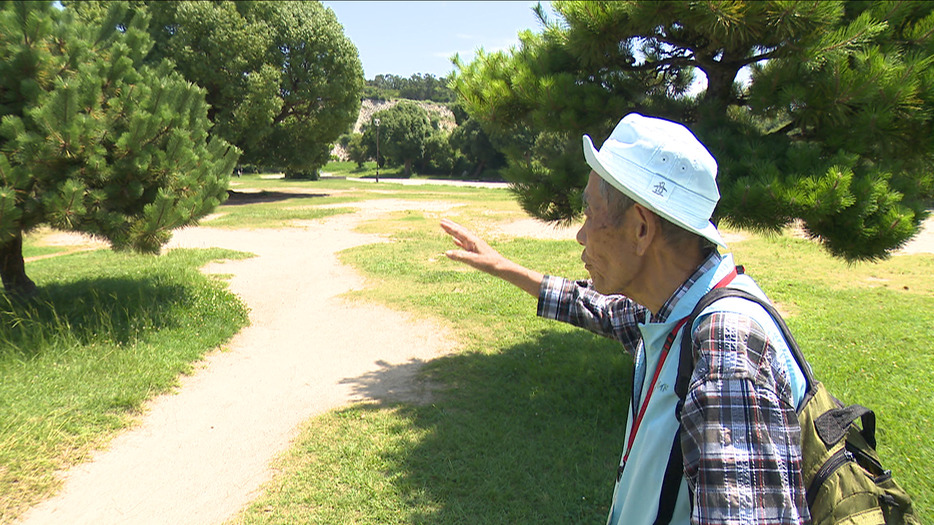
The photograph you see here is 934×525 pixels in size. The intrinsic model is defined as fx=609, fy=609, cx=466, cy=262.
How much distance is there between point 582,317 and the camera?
6.96ft

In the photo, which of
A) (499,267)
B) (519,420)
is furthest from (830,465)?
(519,420)

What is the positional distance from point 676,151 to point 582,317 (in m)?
0.94

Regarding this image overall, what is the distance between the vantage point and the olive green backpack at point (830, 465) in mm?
1183

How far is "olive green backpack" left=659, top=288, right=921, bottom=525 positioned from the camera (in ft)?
3.88

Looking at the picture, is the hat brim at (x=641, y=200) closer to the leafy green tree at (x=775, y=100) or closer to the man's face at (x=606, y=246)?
the man's face at (x=606, y=246)

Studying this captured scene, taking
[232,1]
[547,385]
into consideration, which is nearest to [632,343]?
[547,385]

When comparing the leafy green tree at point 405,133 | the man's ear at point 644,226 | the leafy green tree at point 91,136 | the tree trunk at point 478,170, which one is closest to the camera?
the man's ear at point 644,226

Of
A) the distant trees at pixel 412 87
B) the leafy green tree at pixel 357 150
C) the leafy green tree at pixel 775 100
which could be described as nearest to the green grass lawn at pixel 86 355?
the leafy green tree at pixel 775 100

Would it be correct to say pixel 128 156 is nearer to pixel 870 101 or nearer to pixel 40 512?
pixel 40 512

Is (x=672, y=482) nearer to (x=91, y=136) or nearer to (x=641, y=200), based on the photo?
(x=641, y=200)

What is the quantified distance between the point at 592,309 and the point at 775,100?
2.46m

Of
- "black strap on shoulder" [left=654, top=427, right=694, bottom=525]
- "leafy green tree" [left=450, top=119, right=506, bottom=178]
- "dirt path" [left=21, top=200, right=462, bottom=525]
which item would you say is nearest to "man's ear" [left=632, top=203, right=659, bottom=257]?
"black strap on shoulder" [left=654, top=427, right=694, bottom=525]

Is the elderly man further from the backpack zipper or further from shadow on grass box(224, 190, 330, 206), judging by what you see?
shadow on grass box(224, 190, 330, 206)

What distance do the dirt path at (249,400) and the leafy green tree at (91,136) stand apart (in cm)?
161
